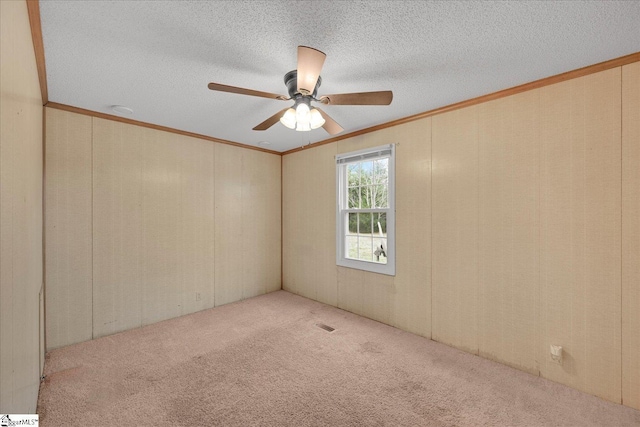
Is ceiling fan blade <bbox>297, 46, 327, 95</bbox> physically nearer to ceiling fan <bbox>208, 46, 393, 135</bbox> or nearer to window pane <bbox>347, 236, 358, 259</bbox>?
ceiling fan <bbox>208, 46, 393, 135</bbox>

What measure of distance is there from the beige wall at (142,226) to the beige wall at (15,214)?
138cm

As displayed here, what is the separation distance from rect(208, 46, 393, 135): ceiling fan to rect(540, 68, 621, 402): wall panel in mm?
1578

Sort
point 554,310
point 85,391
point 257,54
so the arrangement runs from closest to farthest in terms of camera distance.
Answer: point 257,54 < point 85,391 < point 554,310

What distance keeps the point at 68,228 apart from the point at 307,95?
2881mm

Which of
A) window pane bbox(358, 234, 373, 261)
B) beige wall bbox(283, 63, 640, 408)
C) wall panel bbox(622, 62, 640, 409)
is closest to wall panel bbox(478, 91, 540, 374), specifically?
beige wall bbox(283, 63, 640, 408)

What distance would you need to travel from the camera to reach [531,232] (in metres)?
2.37

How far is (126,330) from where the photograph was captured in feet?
10.5

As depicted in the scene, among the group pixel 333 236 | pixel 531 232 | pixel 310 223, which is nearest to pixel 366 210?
pixel 333 236

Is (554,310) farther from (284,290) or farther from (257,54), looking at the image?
(284,290)

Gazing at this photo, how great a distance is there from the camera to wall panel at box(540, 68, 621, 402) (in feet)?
6.60

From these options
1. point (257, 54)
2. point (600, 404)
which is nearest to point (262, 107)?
point (257, 54)

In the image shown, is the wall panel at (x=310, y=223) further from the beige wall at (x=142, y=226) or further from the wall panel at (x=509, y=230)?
the wall panel at (x=509, y=230)

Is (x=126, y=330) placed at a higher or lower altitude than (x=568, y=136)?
lower

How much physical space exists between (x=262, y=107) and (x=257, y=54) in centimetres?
93
